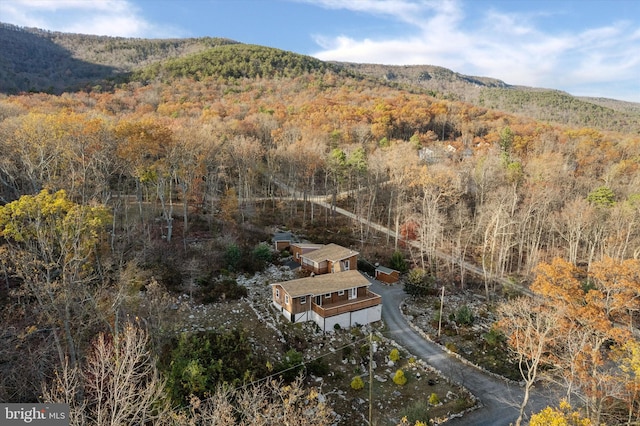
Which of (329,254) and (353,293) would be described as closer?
(353,293)

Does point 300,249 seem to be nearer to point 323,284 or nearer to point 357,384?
point 323,284

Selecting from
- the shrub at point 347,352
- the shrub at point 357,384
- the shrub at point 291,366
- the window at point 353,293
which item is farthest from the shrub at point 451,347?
the shrub at point 291,366

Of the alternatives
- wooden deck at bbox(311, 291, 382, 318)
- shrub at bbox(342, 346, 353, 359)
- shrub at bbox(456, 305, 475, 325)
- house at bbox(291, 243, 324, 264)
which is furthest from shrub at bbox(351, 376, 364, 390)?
house at bbox(291, 243, 324, 264)

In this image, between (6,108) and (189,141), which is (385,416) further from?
(6,108)

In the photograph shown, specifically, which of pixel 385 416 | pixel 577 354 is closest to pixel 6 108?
pixel 385 416

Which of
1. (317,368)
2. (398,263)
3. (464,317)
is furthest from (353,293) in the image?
(398,263)

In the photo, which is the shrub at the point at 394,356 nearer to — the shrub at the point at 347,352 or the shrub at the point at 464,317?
the shrub at the point at 347,352
